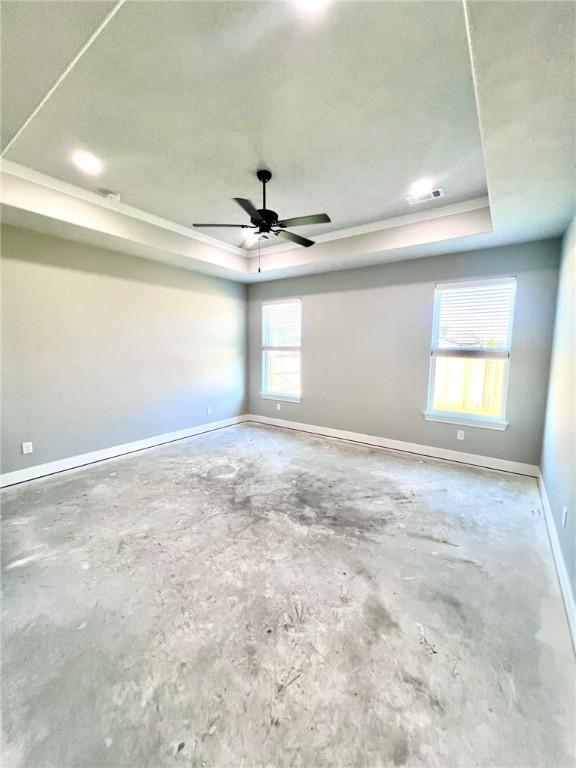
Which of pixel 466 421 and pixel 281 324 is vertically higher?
pixel 281 324

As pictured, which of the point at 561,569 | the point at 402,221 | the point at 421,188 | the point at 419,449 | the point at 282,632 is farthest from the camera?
the point at 419,449

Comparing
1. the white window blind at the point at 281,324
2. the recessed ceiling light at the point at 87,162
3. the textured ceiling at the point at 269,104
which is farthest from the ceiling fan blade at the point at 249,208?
the white window blind at the point at 281,324

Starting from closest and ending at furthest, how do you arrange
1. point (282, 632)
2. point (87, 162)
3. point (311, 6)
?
point (311, 6)
point (282, 632)
point (87, 162)

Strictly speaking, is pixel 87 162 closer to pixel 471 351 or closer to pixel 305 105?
pixel 305 105

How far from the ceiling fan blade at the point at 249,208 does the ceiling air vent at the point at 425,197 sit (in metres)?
1.67

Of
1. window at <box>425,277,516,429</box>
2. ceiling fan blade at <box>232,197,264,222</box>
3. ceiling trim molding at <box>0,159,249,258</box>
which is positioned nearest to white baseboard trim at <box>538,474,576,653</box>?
window at <box>425,277,516,429</box>

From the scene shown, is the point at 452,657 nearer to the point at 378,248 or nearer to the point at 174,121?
the point at 174,121

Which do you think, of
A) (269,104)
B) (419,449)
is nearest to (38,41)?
(269,104)

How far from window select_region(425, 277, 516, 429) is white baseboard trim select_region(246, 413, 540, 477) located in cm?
44

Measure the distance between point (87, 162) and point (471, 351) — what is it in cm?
451

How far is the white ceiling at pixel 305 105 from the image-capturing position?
55.7 inches

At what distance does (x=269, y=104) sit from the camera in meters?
2.05

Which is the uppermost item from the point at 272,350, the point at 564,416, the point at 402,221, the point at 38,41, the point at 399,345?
the point at 402,221

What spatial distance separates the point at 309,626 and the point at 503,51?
275 centimetres
